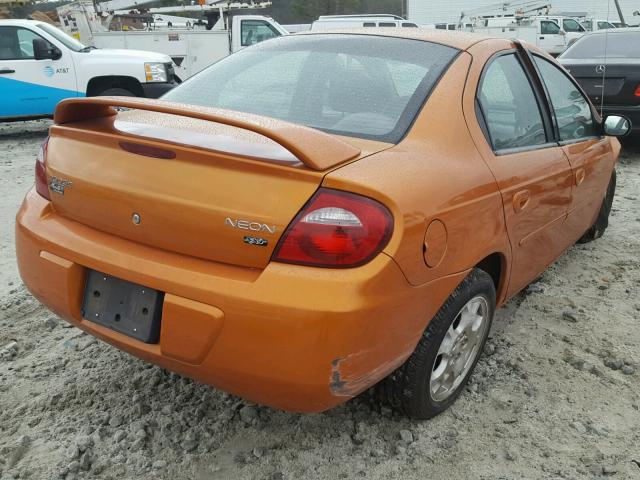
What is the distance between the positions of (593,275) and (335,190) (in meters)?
2.77

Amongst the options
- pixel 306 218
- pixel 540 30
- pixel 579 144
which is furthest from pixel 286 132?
pixel 540 30

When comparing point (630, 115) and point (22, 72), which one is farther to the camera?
point (22, 72)

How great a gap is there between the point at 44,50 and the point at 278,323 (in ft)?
27.4

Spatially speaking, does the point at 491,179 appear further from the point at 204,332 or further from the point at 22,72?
the point at 22,72

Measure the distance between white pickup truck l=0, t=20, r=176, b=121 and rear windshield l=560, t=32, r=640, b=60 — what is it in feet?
19.9

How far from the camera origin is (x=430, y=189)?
1.97 m

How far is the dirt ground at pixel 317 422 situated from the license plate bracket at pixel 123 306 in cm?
52

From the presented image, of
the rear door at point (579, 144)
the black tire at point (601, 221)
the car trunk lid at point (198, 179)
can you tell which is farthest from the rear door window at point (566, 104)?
the car trunk lid at point (198, 179)

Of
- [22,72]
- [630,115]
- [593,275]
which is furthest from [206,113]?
[22,72]

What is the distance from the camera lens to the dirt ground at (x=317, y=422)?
2.16 metres

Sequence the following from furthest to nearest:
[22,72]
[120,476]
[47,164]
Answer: [22,72]
[47,164]
[120,476]

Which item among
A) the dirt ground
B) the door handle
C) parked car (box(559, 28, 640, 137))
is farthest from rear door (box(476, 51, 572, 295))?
parked car (box(559, 28, 640, 137))

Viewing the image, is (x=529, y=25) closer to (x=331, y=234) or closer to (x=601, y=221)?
(x=601, y=221)

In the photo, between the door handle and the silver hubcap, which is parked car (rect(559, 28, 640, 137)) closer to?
the door handle
